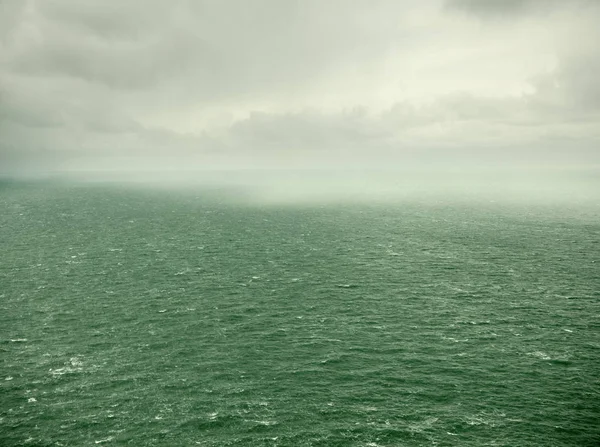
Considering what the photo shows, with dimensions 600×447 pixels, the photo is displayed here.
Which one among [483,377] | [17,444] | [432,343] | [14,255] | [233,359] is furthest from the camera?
[14,255]

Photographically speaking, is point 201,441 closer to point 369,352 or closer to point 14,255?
point 369,352

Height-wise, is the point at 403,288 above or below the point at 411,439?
above

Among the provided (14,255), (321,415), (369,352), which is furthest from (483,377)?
(14,255)

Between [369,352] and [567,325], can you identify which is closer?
[369,352]

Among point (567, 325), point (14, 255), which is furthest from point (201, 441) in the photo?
point (14, 255)

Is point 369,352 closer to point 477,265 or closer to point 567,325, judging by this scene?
point 567,325

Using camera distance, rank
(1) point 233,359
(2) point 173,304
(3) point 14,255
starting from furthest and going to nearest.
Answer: (3) point 14,255, (2) point 173,304, (1) point 233,359
